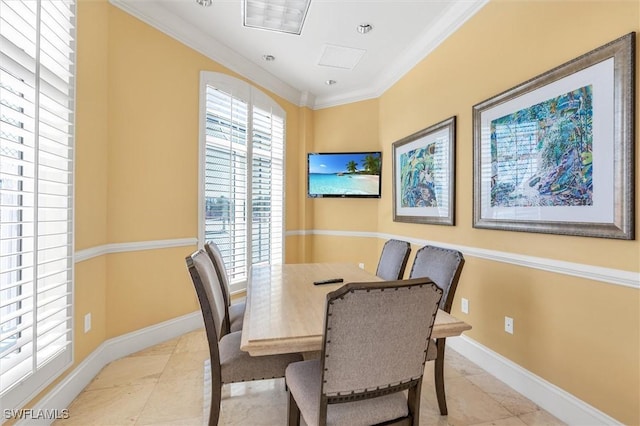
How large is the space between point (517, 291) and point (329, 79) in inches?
129

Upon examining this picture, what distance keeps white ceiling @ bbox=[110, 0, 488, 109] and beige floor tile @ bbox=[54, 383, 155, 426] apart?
291 centimetres

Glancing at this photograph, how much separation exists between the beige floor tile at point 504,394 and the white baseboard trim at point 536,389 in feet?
0.12

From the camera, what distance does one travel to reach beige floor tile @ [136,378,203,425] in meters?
1.79

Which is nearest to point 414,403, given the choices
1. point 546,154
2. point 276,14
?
point 546,154

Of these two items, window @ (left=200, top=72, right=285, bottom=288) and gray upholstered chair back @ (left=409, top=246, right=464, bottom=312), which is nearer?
gray upholstered chair back @ (left=409, top=246, right=464, bottom=312)

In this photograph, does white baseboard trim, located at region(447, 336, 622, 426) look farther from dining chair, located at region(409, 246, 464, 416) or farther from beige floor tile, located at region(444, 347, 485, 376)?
dining chair, located at region(409, 246, 464, 416)

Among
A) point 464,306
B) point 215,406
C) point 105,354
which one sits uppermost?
point 464,306

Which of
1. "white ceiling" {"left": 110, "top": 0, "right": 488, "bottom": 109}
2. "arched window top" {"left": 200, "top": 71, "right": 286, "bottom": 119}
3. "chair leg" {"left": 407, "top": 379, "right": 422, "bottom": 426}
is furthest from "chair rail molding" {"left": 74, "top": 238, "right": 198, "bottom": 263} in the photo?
"chair leg" {"left": 407, "top": 379, "right": 422, "bottom": 426}

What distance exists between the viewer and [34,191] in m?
1.52

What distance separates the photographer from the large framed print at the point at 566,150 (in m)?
1.51

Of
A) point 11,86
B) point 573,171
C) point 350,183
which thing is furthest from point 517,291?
point 11,86

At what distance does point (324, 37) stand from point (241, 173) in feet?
5.64

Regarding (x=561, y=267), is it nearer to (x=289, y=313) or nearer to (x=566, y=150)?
(x=566, y=150)

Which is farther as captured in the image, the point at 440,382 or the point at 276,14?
the point at 276,14
